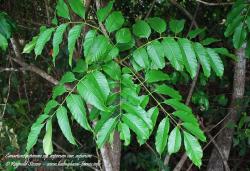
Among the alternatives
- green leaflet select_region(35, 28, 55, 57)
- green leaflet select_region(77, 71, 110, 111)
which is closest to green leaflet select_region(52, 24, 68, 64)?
green leaflet select_region(35, 28, 55, 57)

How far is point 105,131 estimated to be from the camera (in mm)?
1158

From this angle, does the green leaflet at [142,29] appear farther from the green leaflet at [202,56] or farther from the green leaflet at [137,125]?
the green leaflet at [137,125]

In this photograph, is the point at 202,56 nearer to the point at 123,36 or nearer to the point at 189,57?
the point at 189,57

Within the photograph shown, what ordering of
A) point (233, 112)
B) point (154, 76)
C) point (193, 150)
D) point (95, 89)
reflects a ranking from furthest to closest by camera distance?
point (233, 112) < point (154, 76) < point (193, 150) < point (95, 89)

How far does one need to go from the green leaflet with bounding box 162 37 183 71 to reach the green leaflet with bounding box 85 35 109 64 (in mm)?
224

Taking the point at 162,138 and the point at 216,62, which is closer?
the point at 162,138

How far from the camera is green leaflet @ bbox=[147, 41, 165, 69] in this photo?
1268 mm

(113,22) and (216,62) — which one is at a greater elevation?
(113,22)

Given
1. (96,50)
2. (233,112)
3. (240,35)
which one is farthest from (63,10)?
(233,112)

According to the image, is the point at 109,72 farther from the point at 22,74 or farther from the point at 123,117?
the point at 22,74

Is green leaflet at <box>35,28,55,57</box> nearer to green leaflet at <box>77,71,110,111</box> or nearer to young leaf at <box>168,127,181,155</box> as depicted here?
green leaflet at <box>77,71,110,111</box>

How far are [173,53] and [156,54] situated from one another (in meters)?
0.06

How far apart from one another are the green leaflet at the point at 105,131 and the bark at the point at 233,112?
1315mm

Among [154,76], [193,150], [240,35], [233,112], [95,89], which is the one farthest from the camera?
[233,112]
